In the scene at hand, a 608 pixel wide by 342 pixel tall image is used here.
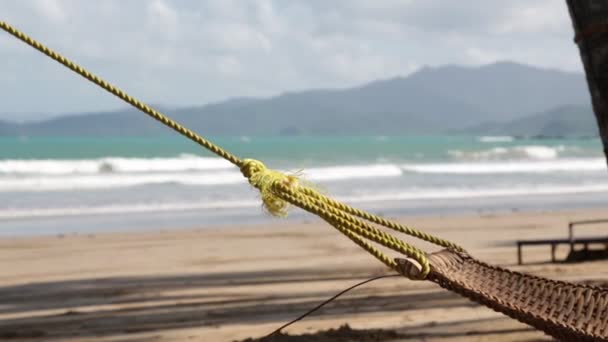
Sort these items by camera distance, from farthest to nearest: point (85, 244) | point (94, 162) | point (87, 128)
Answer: point (87, 128)
point (94, 162)
point (85, 244)

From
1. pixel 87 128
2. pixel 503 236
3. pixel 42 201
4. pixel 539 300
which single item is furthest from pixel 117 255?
pixel 87 128

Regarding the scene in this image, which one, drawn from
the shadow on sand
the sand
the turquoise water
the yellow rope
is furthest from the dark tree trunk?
the turquoise water

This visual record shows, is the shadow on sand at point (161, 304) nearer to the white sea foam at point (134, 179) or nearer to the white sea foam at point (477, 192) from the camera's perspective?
the white sea foam at point (477, 192)

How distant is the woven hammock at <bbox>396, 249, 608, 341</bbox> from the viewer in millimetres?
3033

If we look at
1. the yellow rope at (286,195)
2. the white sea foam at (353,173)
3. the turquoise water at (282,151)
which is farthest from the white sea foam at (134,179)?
the yellow rope at (286,195)

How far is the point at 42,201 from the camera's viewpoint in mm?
17766

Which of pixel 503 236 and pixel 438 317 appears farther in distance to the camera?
pixel 503 236

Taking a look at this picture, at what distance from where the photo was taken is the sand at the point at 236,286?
5.30 meters

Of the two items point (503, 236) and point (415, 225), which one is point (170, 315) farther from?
point (415, 225)

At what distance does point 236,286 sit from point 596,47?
4.20m

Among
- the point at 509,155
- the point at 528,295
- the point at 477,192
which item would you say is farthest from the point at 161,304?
the point at 509,155

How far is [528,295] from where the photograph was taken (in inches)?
140

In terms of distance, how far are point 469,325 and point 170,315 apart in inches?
82.6

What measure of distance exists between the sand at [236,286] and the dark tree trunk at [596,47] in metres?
1.52
